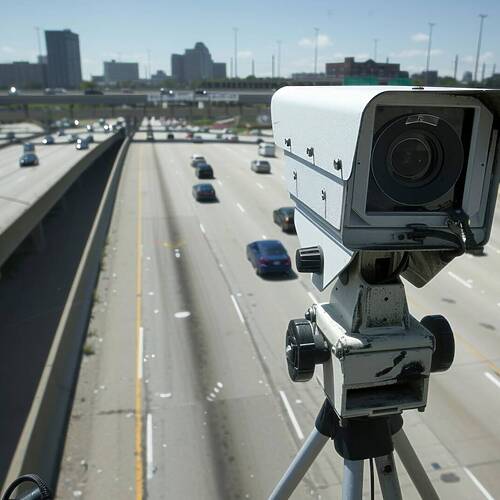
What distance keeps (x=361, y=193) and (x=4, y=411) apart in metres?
12.0

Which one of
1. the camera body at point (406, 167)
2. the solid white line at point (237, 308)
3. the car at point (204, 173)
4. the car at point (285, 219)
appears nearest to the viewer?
the camera body at point (406, 167)

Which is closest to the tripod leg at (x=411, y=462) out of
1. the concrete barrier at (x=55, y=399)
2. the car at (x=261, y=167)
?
the concrete barrier at (x=55, y=399)

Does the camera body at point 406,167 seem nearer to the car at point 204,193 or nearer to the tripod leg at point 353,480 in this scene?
the tripod leg at point 353,480

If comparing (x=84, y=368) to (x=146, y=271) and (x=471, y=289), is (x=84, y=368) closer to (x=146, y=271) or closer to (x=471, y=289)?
(x=146, y=271)

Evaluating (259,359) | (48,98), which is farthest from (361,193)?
(48,98)

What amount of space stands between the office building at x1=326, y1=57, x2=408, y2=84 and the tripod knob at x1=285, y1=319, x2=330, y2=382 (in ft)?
193

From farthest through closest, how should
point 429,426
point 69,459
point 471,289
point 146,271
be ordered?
point 146,271 → point 471,289 → point 429,426 → point 69,459

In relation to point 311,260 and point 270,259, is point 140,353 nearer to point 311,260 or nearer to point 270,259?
point 270,259

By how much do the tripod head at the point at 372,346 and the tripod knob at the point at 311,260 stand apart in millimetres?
195

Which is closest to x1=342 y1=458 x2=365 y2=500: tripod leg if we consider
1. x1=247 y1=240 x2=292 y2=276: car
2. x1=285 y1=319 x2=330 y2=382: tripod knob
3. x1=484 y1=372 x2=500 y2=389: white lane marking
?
x1=285 y1=319 x2=330 y2=382: tripod knob

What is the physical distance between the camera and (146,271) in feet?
65.5

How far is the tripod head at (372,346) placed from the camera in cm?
274

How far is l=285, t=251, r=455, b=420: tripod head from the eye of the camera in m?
2.74

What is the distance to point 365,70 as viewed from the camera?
2338 inches
